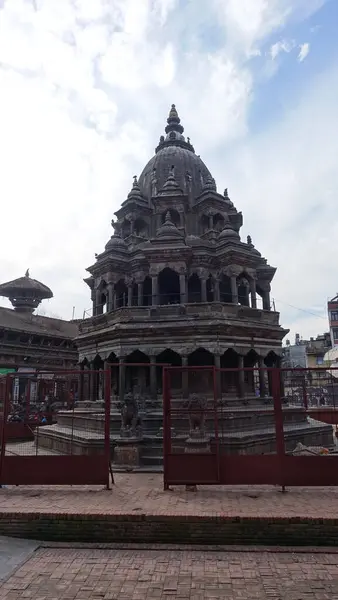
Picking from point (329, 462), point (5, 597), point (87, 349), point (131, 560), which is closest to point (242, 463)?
point (329, 462)

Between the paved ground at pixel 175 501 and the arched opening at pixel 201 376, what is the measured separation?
10.3 meters

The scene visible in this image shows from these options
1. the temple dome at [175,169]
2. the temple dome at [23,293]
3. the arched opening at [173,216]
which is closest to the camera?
the arched opening at [173,216]

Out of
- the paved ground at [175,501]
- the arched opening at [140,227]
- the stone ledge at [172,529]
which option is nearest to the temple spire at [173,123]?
the arched opening at [140,227]

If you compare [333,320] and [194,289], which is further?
[333,320]

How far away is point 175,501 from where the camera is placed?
8.95 meters

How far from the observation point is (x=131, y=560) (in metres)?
6.94

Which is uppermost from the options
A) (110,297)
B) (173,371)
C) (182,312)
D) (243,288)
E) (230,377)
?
(243,288)

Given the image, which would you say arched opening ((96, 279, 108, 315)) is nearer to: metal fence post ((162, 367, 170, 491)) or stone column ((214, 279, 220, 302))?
stone column ((214, 279, 220, 302))

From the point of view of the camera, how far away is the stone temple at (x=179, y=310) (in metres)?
19.3

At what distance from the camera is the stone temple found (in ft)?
63.3

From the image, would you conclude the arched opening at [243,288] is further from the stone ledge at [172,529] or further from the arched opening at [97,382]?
the stone ledge at [172,529]

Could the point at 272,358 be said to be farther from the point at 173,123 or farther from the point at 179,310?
the point at 173,123

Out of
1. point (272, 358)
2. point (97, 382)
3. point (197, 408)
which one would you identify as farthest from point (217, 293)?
point (197, 408)

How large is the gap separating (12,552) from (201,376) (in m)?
14.8
